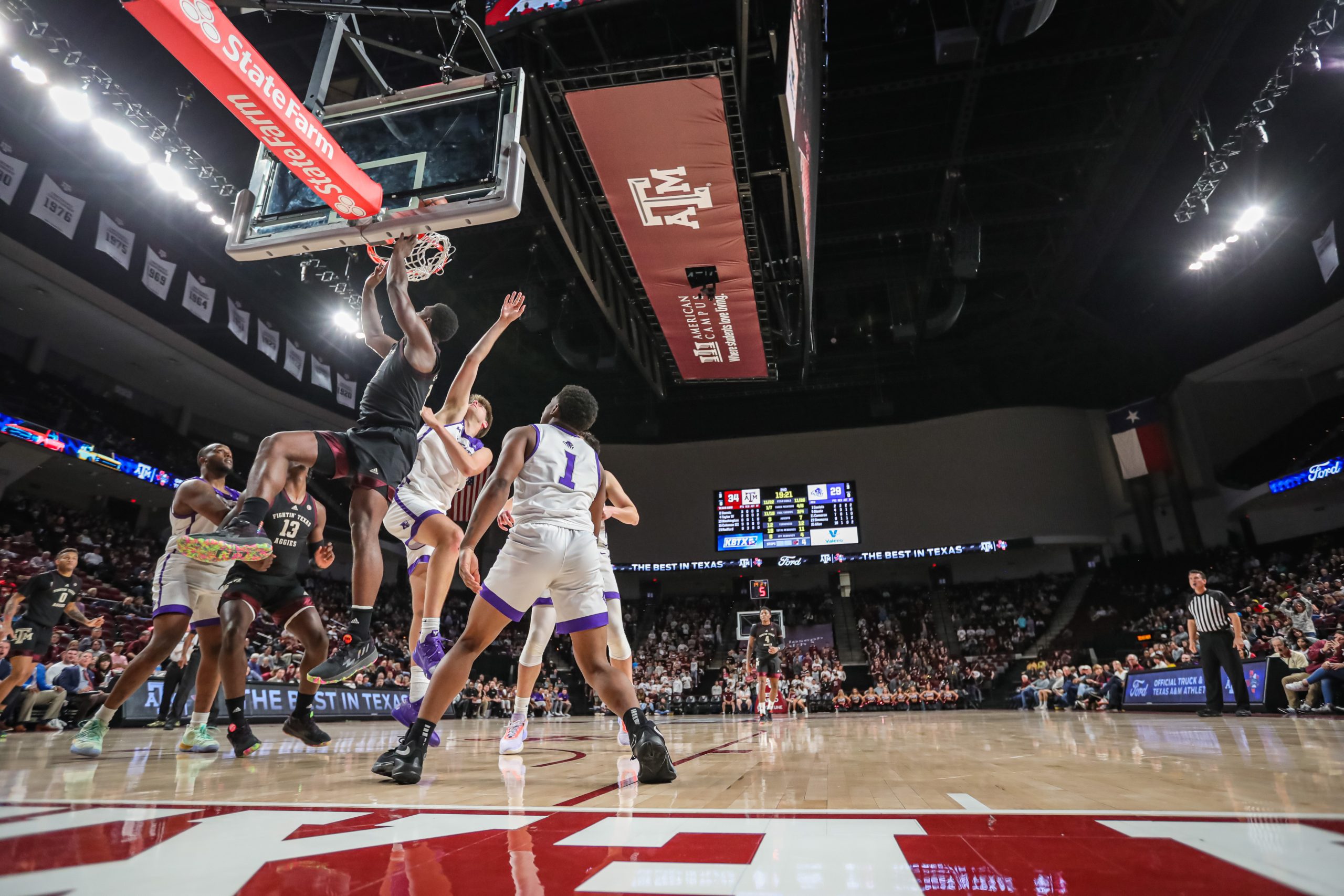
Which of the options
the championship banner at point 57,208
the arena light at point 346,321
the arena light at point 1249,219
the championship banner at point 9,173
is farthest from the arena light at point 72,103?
the arena light at point 1249,219

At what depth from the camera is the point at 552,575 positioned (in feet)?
8.93

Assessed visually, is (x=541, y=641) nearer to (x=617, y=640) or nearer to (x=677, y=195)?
(x=617, y=640)

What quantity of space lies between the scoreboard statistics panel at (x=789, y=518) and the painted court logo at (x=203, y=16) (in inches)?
684

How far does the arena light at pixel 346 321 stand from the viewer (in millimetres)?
12914

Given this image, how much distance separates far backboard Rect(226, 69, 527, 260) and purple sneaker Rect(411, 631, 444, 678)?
259 centimetres

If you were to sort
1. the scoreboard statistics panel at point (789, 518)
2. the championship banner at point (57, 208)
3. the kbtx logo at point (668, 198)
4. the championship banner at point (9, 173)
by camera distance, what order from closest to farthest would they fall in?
the kbtx logo at point (668, 198) < the championship banner at point (9, 173) < the championship banner at point (57, 208) < the scoreboard statistics panel at point (789, 518)

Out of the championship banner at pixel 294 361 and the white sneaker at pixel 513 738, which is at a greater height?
the championship banner at pixel 294 361

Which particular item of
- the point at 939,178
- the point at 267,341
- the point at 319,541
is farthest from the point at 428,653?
the point at 267,341

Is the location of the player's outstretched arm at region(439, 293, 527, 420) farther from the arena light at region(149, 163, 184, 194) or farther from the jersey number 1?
the arena light at region(149, 163, 184, 194)

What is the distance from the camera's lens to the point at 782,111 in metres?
5.46

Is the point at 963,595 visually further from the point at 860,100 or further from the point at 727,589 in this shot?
the point at 860,100

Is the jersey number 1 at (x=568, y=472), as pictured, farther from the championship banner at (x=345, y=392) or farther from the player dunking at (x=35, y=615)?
the championship banner at (x=345, y=392)

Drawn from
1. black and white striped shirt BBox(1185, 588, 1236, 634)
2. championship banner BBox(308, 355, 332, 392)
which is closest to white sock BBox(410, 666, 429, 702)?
black and white striped shirt BBox(1185, 588, 1236, 634)

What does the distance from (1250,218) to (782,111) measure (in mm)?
11874
